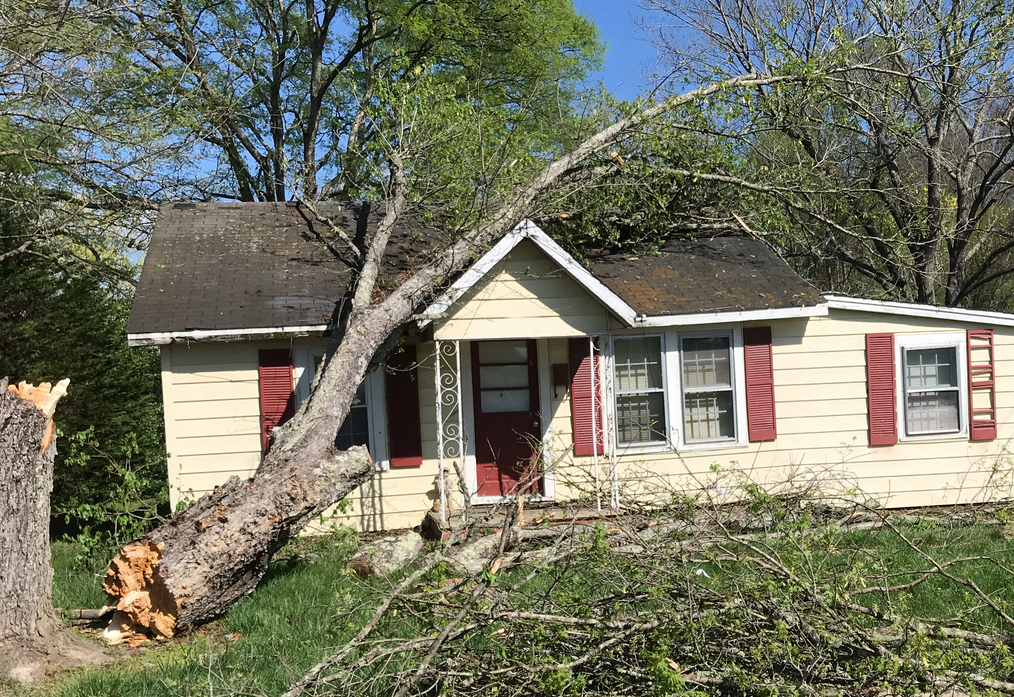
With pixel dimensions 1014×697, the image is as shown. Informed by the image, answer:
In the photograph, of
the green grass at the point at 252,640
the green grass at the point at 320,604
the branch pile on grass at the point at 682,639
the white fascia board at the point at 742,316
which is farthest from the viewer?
the white fascia board at the point at 742,316

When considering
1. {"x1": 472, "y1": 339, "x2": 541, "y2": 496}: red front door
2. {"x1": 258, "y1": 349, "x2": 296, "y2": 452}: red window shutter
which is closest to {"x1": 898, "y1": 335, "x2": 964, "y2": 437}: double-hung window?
{"x1": 472, "y1": 339, "x2": 541, "y2": 496}: red front door

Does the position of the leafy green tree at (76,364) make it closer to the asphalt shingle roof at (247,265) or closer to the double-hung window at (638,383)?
the asphalt shingle roof at (247,265)

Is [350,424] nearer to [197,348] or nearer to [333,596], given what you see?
[197,348]

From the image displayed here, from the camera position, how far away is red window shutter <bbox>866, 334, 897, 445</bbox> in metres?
10.4

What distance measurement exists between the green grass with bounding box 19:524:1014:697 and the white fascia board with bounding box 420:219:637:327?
2693mm

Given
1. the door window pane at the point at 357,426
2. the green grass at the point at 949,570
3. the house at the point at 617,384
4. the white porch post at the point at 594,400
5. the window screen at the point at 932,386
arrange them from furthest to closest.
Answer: the window screen at the point at 932,386
the door window pane at the point at 357,426
the house at the point at 617,384
the white porch post at the point at 594,400
the green grass at the point at 949,570

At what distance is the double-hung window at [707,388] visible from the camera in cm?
1027

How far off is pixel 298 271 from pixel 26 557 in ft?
18.3

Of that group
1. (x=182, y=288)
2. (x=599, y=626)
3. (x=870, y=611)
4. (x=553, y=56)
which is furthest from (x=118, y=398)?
(x=553, y=56)

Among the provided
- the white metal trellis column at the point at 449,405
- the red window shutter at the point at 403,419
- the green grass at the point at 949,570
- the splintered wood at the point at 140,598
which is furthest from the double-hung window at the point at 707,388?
the splintered wood at the point at 140,598

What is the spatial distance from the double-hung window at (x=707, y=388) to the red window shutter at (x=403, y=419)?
3.31 meters

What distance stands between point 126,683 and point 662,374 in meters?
6.91

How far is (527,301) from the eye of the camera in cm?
941

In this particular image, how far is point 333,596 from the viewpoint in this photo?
705cm
